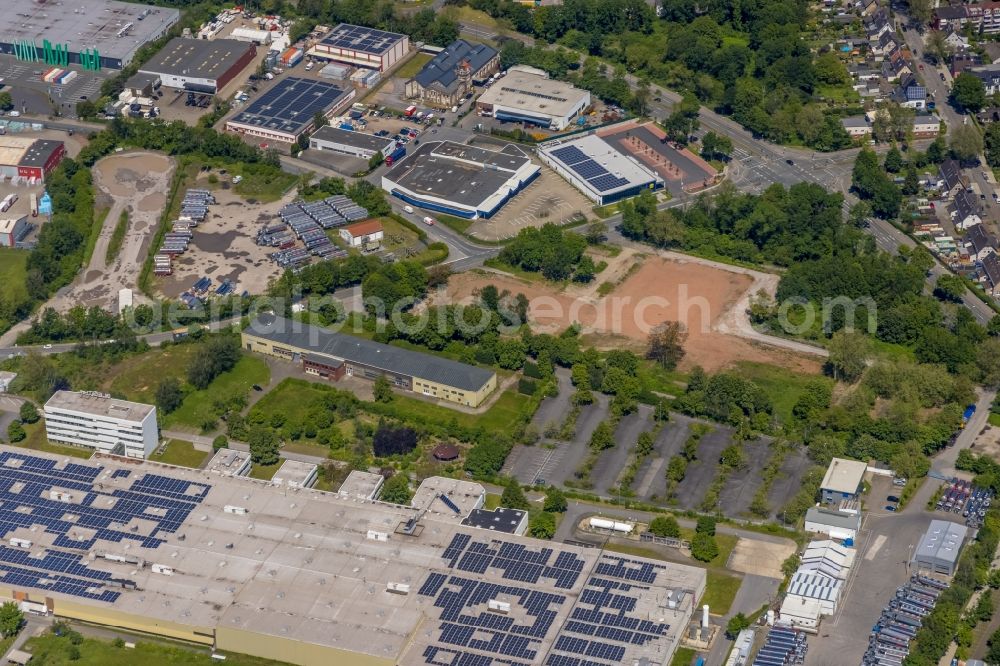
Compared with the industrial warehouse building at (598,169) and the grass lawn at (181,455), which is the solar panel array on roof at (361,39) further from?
the grass lawn at (181,455)

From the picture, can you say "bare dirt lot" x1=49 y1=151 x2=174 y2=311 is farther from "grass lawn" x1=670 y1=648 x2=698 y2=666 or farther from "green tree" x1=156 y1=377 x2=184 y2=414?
"grass lawn" x1=670 y1=648 x2=698 y2=666

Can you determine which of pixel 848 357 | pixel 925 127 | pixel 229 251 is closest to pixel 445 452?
pixel 848 357

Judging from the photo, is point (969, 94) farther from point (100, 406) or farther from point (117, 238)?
point (100, 406)

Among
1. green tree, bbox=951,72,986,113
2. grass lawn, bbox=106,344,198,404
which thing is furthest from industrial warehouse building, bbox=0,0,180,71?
green tree, bbox=951,72,986,113

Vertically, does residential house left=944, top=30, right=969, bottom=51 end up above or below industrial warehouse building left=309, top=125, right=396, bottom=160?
above

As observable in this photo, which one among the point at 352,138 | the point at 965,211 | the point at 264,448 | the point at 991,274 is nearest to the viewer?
the point at 264,448

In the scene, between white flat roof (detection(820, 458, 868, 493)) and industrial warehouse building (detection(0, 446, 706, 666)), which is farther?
white flat roof (detection(820, 458, 868, 493))
